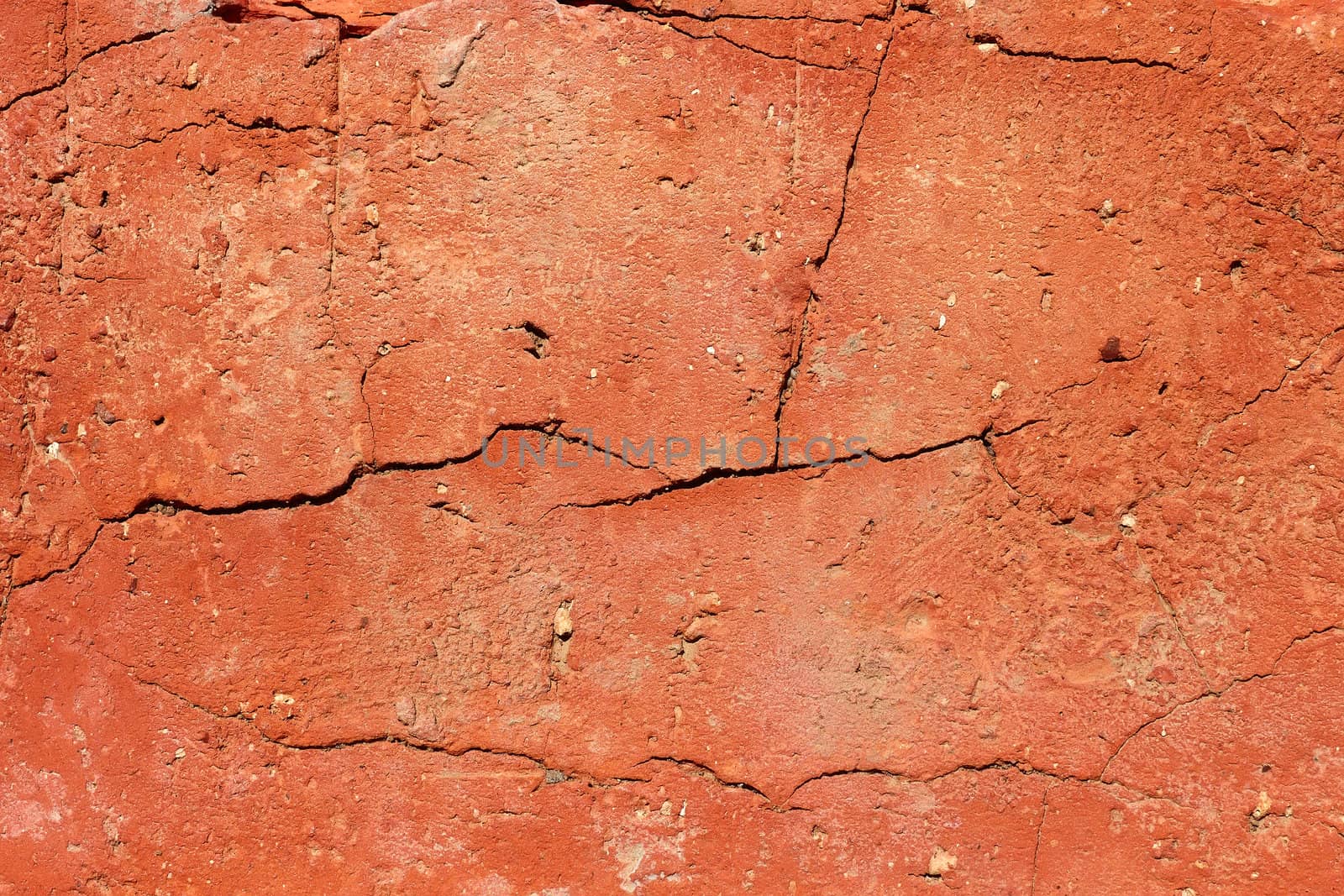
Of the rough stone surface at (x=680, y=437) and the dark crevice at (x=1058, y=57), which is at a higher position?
the dark crevice at (x=1058, y=57)

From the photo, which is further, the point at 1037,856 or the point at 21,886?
the point at 21,886

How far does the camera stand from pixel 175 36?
6.84 ft

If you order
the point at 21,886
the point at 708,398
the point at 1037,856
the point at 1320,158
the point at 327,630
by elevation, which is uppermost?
the point at 1320,158

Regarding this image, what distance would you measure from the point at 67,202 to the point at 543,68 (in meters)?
1.19

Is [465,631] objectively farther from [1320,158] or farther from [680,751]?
[1320,158]

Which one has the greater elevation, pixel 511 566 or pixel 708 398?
pixel 708 398

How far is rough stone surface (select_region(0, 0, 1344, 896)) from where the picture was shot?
1.97 m

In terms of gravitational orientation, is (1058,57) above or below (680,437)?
above

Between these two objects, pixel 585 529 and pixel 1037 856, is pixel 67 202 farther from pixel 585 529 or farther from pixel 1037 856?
pixel 1037 856

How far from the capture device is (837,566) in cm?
201

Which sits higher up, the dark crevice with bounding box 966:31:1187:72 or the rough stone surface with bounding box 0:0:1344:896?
the dark crevice with bounding box 966:31:1187:72

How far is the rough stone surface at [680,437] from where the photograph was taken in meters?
1.97

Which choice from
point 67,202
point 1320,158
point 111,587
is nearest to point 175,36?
point 67,202

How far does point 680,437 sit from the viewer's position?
2023 millimetres
